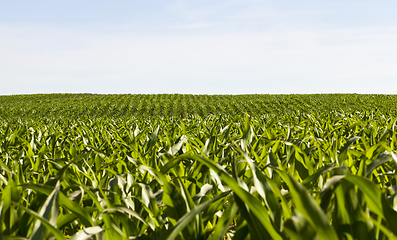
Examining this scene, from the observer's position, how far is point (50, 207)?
120 cm

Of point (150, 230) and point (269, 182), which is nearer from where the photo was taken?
point (269, 182)

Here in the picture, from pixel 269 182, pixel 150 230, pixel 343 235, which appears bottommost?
pixel 150 230

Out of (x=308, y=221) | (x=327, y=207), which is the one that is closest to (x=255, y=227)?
(x=308, y=221)

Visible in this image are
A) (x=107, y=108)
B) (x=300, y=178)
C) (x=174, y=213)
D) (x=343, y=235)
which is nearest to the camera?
(x=343, y=235)

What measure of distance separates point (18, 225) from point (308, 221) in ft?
4.42

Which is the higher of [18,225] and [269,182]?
[269,182]

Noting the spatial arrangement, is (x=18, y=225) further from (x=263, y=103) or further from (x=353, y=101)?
(x=353, y=101)

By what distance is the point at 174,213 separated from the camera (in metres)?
1.39

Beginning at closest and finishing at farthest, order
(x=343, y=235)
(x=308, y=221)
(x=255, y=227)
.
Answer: (x=308, y=221) → (x=255, y=227) → (x=343, y=235)

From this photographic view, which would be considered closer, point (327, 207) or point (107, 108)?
point (327, 207)

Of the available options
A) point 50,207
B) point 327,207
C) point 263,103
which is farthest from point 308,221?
point 263,103

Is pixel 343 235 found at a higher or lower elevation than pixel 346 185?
lower

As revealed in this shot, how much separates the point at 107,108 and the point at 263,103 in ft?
58.2

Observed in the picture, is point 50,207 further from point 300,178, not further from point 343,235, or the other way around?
point 300,178
